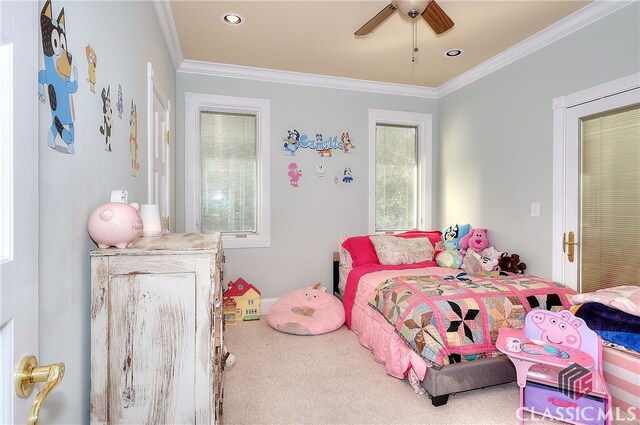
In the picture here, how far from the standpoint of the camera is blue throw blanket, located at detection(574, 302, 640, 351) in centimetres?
194

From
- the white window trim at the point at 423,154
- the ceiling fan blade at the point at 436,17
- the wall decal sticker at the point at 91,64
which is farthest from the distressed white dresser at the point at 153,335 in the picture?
the white window trim at the point at 423,154

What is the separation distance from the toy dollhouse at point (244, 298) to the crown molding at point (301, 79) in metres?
2.27

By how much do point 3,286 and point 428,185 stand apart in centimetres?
445

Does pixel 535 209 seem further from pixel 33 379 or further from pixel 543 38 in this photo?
pixel 33 379

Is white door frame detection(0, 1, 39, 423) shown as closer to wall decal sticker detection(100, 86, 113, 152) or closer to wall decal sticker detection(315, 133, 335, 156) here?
wall decal sticker detection(100, 86, 113, 152)

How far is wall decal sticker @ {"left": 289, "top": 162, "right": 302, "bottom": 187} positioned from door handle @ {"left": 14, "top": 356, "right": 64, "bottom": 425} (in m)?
3.46

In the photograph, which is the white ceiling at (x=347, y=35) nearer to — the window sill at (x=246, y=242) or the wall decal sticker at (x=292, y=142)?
the wall decal sticker at (x=292, y=142)

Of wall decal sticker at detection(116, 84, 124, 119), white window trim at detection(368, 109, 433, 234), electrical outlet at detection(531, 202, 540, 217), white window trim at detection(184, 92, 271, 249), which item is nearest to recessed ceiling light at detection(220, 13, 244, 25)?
white window trim at detection(184, 92, 271, 249)

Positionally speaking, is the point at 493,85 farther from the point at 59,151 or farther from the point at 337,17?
the point at 59,151

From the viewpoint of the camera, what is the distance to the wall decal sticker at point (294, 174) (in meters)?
3.99

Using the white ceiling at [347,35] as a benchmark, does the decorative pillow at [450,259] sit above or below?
below

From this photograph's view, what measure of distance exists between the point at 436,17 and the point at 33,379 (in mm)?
2555

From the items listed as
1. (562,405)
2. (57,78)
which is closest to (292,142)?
(57,78)

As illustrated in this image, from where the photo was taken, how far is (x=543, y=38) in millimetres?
3014
